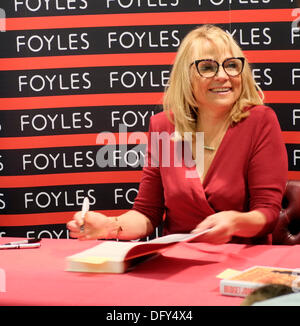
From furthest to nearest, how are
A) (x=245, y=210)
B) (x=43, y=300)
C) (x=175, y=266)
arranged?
(x=245, y=210) < (x=175, y=266) < (x=43, y=300)

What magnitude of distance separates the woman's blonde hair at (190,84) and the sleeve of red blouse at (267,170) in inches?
4.8

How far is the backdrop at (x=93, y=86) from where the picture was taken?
3205 millimetres

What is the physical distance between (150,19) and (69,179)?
1154 mm

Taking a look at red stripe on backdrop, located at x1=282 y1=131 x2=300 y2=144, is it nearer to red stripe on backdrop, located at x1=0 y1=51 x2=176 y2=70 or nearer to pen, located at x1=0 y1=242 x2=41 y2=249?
red stripe on backdrop, located at x1=0 y1=51 x2=176 y2=70

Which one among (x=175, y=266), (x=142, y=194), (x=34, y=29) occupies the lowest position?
(x=175, y=266)

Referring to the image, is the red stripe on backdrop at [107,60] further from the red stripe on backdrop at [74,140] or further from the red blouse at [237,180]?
the red blouse at [237,180]

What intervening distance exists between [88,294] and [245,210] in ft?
3.32

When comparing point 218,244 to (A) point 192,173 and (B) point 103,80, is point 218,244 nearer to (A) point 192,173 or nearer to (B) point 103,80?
(A) point 192,173

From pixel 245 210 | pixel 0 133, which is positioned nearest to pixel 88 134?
pixel 0 133

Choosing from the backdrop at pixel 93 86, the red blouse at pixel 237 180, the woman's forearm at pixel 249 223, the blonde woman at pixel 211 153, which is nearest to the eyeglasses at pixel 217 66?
the blonde woman at pixel 211 153

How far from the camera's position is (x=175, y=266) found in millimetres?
1636

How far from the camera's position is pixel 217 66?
2.26 metres

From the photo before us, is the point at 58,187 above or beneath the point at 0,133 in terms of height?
beneath

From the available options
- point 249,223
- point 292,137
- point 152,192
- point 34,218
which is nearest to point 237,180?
point 249,223
